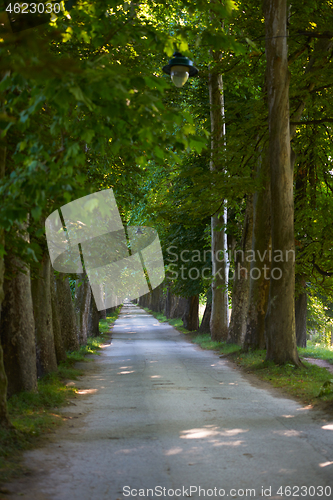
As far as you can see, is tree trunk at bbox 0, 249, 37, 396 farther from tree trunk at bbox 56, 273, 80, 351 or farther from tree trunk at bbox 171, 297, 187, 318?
tree trunk at bbox 171, 297, 187, 318

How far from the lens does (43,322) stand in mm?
11953

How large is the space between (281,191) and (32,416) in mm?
7984

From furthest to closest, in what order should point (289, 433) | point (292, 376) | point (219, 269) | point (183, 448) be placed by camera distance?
point (219, 269), point (292, 376), point (289, 433), point (183, 448)

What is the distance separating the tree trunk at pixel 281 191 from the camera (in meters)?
12.6

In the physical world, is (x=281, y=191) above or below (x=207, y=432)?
above

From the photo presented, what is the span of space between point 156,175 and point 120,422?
2118cm

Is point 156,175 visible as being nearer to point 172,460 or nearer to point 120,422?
point 120,422

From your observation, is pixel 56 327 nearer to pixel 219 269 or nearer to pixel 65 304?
pixel 65 304

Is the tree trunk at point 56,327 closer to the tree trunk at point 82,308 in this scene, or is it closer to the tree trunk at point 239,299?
the tree trunk at point 82,308

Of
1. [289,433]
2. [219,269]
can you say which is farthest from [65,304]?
[289,433]

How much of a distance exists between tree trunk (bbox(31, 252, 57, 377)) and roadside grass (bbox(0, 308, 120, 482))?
33 cm

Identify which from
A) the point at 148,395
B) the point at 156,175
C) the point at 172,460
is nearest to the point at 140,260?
the point at 156,175

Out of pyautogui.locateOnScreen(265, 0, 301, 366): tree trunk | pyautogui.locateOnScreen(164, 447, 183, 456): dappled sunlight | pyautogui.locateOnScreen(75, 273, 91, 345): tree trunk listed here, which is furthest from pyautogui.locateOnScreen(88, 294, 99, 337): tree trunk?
pyautogui.locateOnScreen(164, 447, 183, 456): dappled sunlight

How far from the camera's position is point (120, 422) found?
7.91 m
